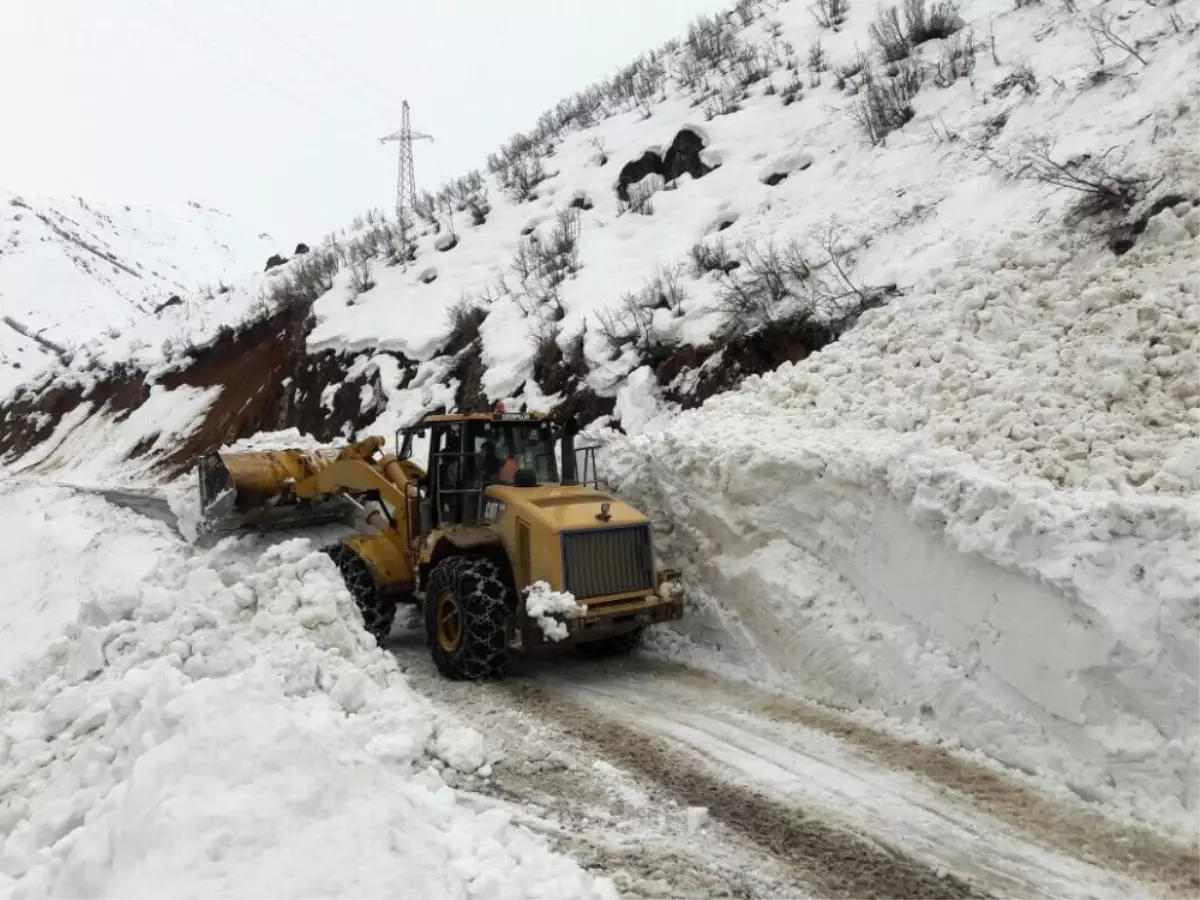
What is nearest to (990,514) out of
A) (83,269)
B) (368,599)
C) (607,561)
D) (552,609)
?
(607,561)

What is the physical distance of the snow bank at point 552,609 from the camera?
621 centimetres

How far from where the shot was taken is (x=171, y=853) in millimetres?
3055

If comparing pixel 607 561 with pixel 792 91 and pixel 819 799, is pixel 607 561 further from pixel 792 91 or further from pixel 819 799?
pixel 792 91

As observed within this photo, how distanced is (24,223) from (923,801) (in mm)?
83164

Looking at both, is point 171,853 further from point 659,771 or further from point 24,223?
point 24,223

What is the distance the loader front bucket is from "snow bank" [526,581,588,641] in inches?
181

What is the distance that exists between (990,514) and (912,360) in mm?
Result: 2861

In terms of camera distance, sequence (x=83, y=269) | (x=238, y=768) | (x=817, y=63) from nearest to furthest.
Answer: (x=238, y=768) < (x=817, y=63) < (x=83, y=269)

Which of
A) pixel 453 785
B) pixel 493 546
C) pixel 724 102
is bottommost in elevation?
pixel 453 785

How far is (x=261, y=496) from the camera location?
402 inches

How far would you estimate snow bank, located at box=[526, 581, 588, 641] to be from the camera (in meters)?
6.21

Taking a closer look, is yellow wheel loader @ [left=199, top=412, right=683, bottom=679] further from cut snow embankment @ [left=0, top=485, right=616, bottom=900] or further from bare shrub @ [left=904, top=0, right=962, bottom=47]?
bare shrub @ [left=904, top=0, right=962, bottom=47]

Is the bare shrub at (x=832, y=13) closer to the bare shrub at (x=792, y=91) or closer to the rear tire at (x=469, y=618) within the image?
the bare shrub at (x=792, y=91)

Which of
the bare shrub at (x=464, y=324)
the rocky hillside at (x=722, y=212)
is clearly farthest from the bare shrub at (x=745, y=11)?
the bare shrub at (x=464, y=324)
